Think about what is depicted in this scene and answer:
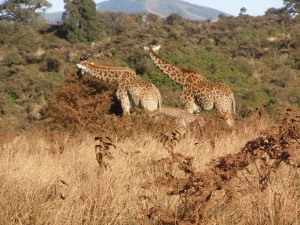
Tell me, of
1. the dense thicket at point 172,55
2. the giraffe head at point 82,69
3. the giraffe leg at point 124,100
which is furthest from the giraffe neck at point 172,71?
the dense thicket at point 172,55

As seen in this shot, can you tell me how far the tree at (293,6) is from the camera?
5362cm

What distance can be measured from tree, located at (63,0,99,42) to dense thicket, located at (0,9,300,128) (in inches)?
29.5

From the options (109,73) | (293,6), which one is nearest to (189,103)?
(109,73)

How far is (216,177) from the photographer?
172 inches

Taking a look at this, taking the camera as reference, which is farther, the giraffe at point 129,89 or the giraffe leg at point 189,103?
the giraffe leg at point 189,103

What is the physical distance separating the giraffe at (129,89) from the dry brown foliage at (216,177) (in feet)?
26.4

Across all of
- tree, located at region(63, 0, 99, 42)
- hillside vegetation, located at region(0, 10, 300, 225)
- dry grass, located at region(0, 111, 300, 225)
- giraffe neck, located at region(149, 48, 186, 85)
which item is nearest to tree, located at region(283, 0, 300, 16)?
tree, located at region(63, 0, 99, 42)

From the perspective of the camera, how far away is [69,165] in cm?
657

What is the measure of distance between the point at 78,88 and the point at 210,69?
23.6 meters

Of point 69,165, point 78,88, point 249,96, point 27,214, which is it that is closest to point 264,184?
point 27,214

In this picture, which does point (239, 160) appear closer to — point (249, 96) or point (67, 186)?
point (67, 186)

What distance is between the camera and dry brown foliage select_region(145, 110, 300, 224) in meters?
4.31

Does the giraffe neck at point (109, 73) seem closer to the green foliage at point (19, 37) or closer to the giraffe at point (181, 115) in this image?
the giraffe at point (181, 115)

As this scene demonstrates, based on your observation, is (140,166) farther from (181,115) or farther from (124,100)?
(124,100)
